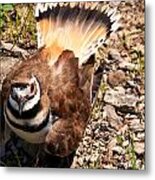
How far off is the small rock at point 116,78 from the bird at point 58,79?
0.04 metres

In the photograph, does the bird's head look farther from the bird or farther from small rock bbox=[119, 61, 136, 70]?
small rock bbox=[119, 61, 136, 70]

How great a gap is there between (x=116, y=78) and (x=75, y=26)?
0.24m

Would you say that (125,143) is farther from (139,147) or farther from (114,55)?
(114,55)

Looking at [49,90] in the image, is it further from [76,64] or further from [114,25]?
[114,25]

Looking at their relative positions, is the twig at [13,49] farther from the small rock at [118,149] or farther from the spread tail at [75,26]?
the small rock at [118,149]

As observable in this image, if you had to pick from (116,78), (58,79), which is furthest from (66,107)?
(116,78)

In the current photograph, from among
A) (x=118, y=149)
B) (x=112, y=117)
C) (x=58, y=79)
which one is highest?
(x=58, y=79)

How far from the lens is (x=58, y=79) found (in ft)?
5.64

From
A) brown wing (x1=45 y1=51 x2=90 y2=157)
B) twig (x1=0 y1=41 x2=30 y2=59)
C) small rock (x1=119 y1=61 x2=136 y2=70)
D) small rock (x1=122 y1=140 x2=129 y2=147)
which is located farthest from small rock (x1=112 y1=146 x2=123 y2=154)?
twig (x1=0 y1=41 x2=30 y2=59)

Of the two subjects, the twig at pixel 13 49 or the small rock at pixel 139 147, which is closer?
the small rock at pixel 139 147

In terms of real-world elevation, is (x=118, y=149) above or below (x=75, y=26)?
below

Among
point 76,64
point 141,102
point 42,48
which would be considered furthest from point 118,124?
point 42,48

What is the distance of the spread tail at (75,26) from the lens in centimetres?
170

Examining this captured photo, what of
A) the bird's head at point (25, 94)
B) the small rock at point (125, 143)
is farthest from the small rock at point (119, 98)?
the bird's head at point (25, 94)
